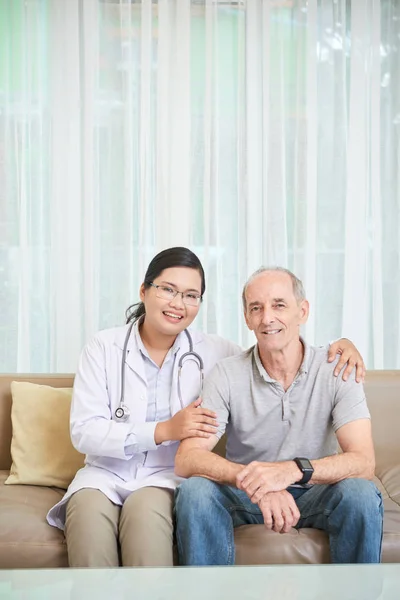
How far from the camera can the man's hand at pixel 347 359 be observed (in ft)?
7.87

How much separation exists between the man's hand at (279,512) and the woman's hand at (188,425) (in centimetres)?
28

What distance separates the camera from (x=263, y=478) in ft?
7.10

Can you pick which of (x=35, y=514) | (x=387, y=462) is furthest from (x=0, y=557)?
(x=387, y=462)

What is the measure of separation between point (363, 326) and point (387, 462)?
142 cm

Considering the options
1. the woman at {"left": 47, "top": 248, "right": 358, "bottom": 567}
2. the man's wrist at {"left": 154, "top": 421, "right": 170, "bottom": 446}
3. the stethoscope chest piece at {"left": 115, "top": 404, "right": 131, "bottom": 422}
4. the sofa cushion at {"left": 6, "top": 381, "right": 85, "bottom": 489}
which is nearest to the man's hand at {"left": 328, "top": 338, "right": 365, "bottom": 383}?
the woman at {"left": 47, "top": 248, "right": 358, "bottom": 567}

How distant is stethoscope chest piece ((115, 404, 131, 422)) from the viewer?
2.48 meters

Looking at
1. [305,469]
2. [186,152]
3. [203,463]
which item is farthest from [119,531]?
[186,152]

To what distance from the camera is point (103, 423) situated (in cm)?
240

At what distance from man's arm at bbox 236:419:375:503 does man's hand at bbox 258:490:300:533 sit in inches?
0.8

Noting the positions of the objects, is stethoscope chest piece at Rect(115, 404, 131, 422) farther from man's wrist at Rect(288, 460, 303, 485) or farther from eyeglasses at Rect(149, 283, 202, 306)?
man's wrist at Rect(288, 460, 303, 485)

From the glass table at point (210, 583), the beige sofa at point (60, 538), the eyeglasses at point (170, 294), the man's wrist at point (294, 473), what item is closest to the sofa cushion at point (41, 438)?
the beige sofa at point (60, 538)

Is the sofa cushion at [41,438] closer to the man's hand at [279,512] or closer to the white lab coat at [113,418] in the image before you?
the white lab coat at [113,418]

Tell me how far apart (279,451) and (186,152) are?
6.79ft

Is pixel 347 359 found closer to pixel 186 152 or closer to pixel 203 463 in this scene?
pixel 203 463
